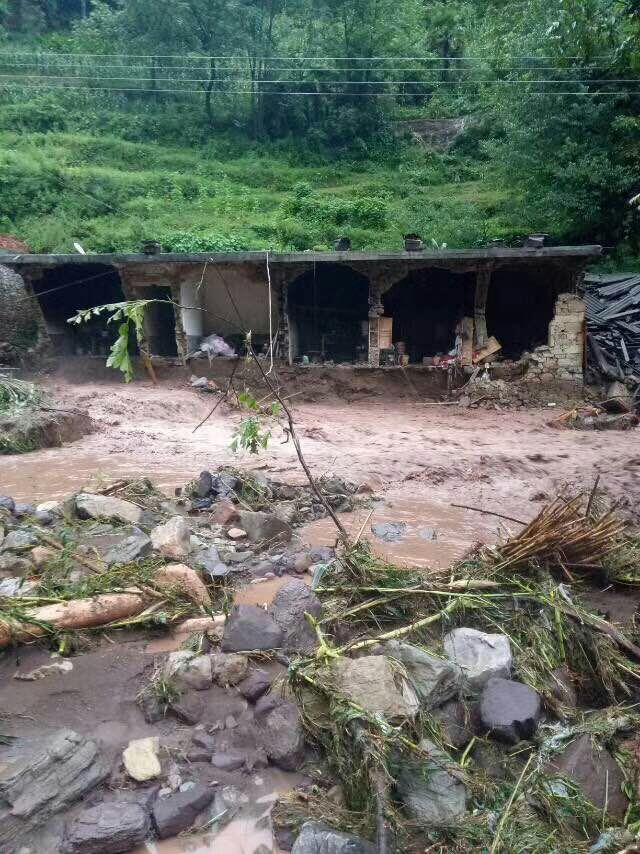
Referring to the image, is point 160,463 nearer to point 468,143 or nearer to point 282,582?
point 282,582

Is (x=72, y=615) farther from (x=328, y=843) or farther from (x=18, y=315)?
(x=18, y=315)

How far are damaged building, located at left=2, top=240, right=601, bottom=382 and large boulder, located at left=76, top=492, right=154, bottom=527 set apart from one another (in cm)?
773

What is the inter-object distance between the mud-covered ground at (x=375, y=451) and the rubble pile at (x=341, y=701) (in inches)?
94.8

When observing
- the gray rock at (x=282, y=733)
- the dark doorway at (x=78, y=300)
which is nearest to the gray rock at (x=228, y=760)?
the gray rock at (x=282, y=733)

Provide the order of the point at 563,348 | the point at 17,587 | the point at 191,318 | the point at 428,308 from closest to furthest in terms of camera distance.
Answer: the point at 17,587 → the point at 563,348 → the point at 191,318 → the point at 428,308

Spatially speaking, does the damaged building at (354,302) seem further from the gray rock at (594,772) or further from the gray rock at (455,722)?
the gray rock at (594,772)

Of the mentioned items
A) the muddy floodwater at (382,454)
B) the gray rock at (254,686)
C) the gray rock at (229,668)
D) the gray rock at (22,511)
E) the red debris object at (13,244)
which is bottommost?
the muddy floodwater at (382,454)

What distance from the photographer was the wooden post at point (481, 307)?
1356cm

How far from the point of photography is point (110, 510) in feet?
20.3

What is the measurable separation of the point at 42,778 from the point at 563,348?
12.6m

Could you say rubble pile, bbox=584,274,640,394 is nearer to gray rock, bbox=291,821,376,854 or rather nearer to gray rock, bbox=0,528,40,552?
gray rock, bbox=0,528,40,552

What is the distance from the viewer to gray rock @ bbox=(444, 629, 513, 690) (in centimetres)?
382

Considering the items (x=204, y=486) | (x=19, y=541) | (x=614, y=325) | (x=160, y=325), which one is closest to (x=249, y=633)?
(x=19, y=541)

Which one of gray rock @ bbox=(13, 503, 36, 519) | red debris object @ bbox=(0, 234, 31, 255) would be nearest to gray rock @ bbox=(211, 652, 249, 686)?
gray rock @ bbox=(13, 503, 36, 519)
